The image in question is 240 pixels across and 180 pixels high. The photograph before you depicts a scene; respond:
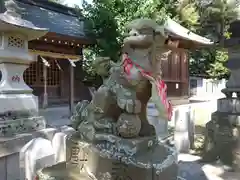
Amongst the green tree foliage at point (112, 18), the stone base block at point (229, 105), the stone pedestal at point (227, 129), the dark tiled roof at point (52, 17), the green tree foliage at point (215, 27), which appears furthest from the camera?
the green tree foliage at point (215, 27)

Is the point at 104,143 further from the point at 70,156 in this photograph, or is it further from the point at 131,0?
the point at 131,0

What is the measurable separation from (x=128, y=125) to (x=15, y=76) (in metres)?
2.69

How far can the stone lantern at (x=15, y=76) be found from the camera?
152 inches

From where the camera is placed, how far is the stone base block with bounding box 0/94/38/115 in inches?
154

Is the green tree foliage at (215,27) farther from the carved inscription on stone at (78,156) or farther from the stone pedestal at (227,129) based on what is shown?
the carved inscription on stone at (78,156)

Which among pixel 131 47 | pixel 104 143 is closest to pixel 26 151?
pixel 104 143

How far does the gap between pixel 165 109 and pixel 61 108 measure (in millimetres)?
8787

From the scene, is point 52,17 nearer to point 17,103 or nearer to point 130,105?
point 17,103

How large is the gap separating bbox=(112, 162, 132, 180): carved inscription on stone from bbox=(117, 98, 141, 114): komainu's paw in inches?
16.4

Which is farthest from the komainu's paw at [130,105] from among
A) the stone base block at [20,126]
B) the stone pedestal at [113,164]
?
the stone base block at [20,126]

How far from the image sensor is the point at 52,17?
10.2 meters

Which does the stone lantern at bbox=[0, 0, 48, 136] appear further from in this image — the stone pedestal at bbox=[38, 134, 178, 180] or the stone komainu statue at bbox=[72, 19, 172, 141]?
the stone komainu statue at bbox=[72, 19, 172, 141]

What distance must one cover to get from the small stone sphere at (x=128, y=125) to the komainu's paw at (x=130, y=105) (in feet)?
0.18

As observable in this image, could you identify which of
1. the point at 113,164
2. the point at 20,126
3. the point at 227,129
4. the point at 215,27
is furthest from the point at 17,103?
the point at 215,27
